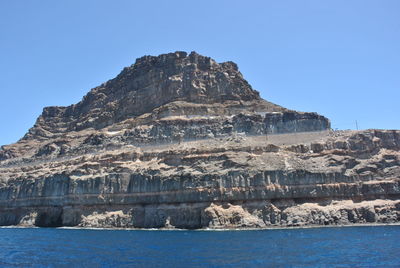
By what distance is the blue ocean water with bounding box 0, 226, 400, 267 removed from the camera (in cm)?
4175

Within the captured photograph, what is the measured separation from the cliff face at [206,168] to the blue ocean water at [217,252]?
19.7 metres

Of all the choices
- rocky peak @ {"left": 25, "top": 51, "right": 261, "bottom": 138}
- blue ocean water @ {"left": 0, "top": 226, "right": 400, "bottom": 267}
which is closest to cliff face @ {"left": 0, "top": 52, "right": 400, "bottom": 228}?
rocky peak @ {"left": 25, "top": 51, "right": 261, "bottom": 138}

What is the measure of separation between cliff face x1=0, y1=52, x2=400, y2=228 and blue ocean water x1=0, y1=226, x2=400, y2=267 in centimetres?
1969

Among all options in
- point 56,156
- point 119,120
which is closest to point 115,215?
point 56,156

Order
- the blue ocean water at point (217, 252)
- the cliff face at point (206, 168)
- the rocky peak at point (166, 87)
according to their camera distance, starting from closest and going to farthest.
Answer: the blue ocean water at point (217, 252) → the cliff face at point (206, 168) → the rocky peak at point (166, 87)

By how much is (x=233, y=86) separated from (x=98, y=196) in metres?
65.0

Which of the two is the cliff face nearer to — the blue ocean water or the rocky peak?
the rocky peak

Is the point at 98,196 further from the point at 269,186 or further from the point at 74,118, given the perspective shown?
the point at 74,118

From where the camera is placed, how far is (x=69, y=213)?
99062mm

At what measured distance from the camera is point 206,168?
93.4 m

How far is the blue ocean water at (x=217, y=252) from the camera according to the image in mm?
41750

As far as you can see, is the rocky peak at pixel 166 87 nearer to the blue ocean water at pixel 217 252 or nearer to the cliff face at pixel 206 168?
the cliff face at pixel 206 168

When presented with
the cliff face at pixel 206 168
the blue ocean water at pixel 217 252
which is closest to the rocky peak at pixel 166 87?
the cliff face at pixel 206 168

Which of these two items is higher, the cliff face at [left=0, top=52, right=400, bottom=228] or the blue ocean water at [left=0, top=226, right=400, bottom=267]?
the cliff face at [left=0, top=52, right=400, bottom=228]
